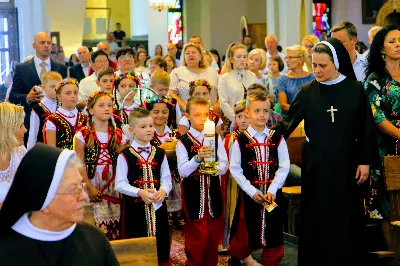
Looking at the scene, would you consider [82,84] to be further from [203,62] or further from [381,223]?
[381,223]

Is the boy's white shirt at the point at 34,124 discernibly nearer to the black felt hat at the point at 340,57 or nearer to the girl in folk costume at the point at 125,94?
the girl in folk costume at the point at 125,94

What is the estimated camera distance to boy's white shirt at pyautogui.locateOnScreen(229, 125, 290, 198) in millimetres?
5660

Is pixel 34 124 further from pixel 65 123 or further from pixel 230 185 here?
pixel 230 185

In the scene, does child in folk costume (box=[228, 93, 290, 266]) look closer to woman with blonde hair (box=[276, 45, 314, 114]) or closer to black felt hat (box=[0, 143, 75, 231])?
woman with blonde hair (box=[276, 45, 314, 114])

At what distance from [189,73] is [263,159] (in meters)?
2.99

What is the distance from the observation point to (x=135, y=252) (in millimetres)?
3703

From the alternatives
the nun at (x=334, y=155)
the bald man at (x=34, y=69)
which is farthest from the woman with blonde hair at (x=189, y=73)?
the nun at (x=334, y=155)

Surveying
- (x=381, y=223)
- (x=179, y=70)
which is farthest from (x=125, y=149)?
(x=179, y=70)

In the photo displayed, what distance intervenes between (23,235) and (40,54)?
20.6 ft

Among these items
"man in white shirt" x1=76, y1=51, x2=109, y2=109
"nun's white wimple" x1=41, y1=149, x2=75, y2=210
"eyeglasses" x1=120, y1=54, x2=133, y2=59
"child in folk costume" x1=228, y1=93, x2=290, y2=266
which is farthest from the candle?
"eyeglasses" x1=120, y1=54, x2=133, y2=59

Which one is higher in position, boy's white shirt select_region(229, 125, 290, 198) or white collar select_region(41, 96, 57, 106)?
white collar select_region(41, 96, 57, 106)

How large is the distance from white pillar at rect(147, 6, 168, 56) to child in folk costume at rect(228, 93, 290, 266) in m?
13.2

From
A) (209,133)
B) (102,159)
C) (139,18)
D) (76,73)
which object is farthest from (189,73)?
(139,18)

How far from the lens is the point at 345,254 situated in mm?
5387
